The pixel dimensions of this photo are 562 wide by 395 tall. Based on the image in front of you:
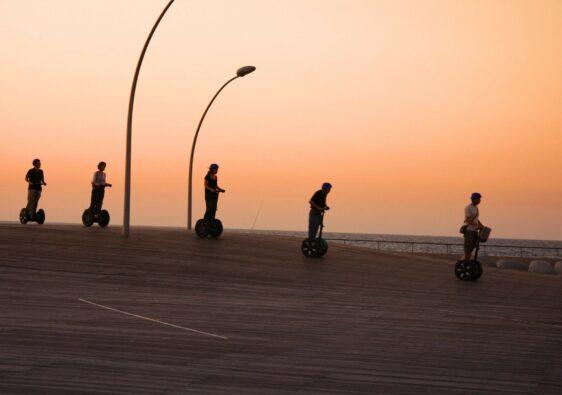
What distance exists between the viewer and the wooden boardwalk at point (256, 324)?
26.1ft

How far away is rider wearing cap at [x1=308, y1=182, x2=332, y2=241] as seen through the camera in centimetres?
2331

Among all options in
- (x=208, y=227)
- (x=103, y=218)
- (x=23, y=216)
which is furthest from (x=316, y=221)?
(x=23, y=216)

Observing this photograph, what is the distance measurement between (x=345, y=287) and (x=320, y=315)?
18.2 feet

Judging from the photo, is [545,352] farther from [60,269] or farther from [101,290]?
[60,269]

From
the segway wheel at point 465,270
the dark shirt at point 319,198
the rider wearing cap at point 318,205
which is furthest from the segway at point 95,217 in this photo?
the segway wheel at point 465,270

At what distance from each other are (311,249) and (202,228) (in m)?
4.02

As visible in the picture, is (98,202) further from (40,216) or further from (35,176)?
(40,216)

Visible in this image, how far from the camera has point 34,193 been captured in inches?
1197

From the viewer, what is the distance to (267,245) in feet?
91.6

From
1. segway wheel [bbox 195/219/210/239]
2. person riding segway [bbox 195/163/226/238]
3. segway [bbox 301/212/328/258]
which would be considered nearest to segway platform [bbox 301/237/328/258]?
segway [bbox 301/212/328/258]

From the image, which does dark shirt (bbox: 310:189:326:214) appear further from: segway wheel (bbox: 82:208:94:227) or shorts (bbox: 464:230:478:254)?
segway wheel (bbox: 82:208:94:227)

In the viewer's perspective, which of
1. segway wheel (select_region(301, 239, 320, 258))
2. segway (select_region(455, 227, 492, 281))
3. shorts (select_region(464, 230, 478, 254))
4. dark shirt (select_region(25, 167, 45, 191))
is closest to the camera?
shorts (select_region(464, 230, 478, 254))

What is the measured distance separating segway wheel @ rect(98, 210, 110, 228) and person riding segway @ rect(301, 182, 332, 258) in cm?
831

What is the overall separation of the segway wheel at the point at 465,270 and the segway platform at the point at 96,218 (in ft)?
42.2
